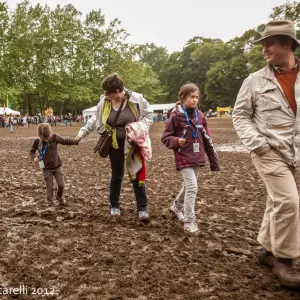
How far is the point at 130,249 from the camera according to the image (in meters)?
3.94

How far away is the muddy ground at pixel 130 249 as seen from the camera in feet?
9.95

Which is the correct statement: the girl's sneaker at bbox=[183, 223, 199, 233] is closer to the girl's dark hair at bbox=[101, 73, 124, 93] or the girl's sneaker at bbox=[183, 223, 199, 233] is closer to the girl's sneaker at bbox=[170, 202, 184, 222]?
the girl's sneaker at bbox=[170, 202, 184, 222]

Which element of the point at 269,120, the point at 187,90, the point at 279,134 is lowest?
the point at 279,134

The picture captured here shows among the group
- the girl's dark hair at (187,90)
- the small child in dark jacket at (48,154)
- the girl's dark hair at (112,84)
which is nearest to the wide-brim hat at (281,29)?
the girl's dark hair at (187,90)

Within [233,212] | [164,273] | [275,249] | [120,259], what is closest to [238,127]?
[275,249]

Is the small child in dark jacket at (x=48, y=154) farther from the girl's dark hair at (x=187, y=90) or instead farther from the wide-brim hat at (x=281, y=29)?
the wide-brim hat at (x=281, y=29)

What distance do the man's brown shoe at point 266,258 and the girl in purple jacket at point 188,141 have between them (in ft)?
3.59

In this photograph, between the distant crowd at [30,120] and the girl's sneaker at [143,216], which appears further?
the distant crowd at [30,120]

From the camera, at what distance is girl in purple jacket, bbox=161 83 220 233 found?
14.9ft

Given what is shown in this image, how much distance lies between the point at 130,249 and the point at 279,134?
76.3 inches

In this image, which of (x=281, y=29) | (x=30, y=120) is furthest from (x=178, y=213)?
(x=30, y=120)

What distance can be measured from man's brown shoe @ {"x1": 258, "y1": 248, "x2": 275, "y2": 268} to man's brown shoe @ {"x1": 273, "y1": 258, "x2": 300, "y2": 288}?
22 centimetres

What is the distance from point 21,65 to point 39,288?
1886 inches

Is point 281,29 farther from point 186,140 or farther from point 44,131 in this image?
point 44,131
